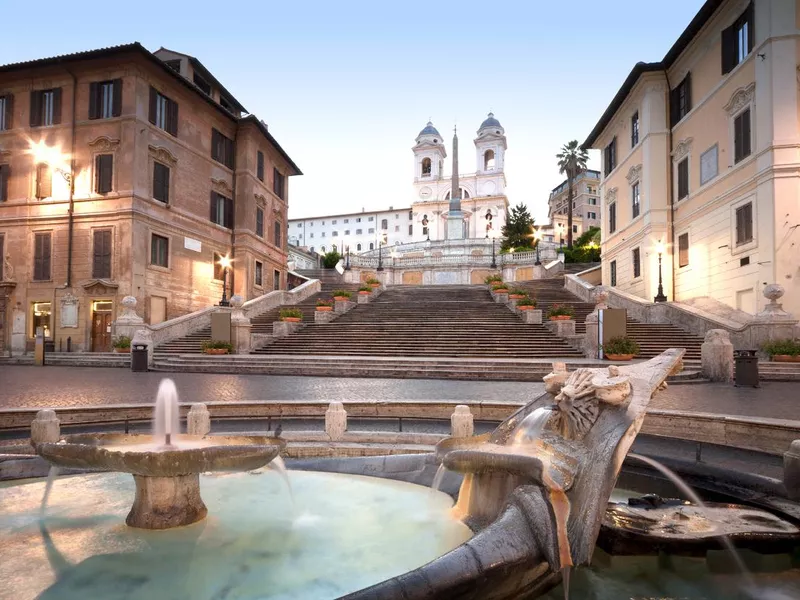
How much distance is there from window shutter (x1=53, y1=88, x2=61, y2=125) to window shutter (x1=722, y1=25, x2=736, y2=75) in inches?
1252

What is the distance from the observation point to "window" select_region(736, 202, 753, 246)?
1936 centimetres

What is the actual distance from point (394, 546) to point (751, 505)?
317cm

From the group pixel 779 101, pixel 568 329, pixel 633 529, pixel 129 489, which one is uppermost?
pixel 779 101

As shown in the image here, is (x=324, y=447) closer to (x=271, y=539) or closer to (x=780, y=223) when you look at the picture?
(x=271, y=539)

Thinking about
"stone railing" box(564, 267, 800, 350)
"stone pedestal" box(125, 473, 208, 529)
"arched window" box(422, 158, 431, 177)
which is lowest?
"stone pedestal" box(125, 473, 208, 529)

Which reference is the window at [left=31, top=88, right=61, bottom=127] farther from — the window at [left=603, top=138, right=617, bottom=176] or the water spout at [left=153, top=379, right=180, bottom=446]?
the window at [left=603, top=138, right=617, bottom=176]

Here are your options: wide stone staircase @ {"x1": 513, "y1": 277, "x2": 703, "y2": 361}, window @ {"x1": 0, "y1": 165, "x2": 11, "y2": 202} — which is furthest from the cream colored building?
window @ {"x1": 0, "y1": 165, "x2": 11, "y2": 202}

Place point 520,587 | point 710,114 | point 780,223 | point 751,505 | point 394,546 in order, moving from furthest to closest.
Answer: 1. point 710,114
2. point 780,223
3. point 751,505
4. point 394,546
5. point 520,587

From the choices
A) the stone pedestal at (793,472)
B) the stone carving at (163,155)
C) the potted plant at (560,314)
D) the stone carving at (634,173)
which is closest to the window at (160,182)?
the stone carving at (163,155)

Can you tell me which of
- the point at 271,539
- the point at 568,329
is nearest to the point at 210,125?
the point at 568,329

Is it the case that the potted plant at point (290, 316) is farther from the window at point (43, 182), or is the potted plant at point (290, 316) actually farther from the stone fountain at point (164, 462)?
the stone fountain at point (164, 462)

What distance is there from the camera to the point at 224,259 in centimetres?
2989

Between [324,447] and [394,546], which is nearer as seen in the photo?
[394,546]

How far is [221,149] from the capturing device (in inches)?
1277
